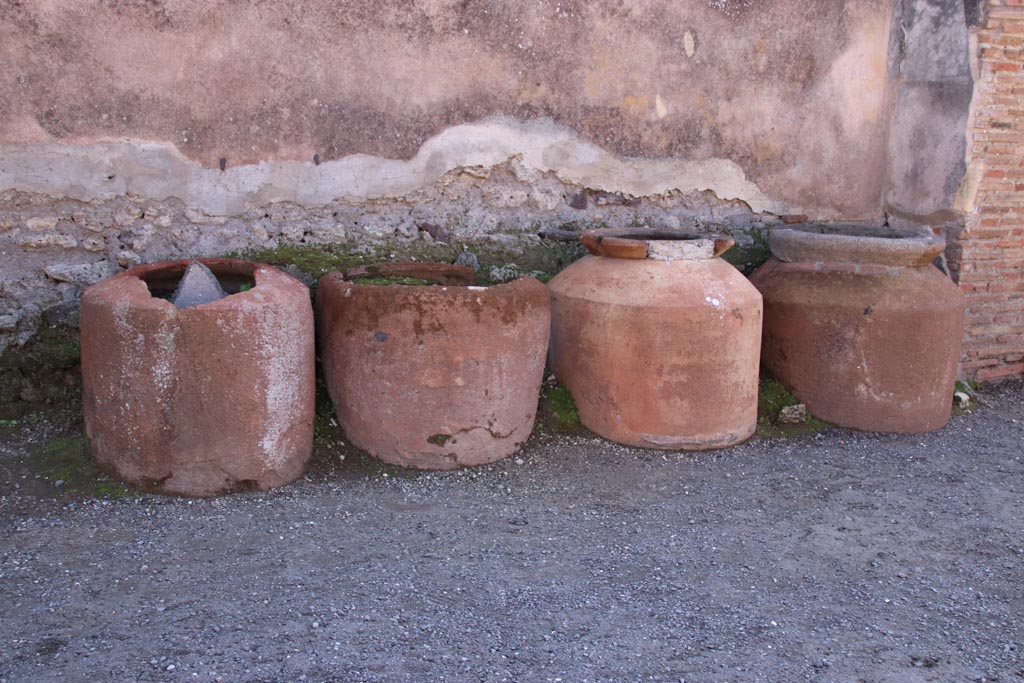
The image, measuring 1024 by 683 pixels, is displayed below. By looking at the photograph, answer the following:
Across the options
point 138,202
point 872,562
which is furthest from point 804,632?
point 138,202

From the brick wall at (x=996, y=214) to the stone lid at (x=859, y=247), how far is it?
1.83ft

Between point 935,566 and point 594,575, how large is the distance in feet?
3.96

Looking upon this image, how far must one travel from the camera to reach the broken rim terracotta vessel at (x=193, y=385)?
3053 mm

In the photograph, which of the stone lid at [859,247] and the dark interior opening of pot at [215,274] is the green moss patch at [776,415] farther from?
the dark interior opening of pot at [215,274]

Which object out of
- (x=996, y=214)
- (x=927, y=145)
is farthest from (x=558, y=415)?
(x=996, y=214)

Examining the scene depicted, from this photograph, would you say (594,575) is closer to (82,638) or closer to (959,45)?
(82,638)

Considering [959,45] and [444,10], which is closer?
[444,10]

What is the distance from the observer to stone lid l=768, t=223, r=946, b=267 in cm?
412

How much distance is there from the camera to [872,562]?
2963 millimetres

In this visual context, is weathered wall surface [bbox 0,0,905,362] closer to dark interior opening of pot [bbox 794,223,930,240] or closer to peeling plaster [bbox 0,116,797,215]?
peeling plaster [bbox 0,116,797,215]

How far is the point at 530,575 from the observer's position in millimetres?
2768

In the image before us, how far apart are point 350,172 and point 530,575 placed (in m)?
2.23

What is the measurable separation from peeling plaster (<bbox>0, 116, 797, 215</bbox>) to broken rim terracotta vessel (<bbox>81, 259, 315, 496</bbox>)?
699 millimetres

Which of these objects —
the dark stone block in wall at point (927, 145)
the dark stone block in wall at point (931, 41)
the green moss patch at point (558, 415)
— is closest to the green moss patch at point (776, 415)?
the green moss patch at point (558, 415)
